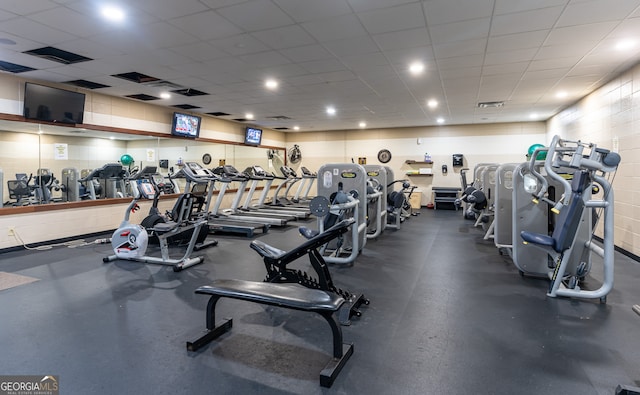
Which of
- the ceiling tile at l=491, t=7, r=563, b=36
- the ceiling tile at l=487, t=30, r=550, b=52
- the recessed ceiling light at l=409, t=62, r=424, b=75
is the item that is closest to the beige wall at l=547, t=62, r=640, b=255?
the ceiling tile at l=487, t=30, r=550, b=52

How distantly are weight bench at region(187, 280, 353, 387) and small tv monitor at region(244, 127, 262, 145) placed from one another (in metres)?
8.59

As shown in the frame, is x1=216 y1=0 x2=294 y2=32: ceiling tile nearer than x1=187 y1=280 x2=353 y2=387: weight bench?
No

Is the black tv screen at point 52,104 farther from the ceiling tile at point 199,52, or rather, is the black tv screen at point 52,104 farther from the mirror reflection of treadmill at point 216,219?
the ceiling tile at point 199,52

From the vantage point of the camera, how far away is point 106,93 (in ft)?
21.0

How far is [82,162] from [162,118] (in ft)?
6.54

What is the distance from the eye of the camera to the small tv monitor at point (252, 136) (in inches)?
415

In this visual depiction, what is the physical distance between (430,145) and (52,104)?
32.8ft

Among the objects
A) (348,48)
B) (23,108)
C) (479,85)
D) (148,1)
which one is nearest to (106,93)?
(23,108)

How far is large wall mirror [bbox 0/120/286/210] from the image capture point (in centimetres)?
534

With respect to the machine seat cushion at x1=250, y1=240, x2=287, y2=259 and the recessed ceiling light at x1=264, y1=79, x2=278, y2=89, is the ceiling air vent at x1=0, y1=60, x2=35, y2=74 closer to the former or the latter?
the recessed ceiling light at x1=264, y1=79, x2=278, y2=89

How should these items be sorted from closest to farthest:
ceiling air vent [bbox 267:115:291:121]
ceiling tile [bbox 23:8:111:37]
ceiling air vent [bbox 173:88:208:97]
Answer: ceiling tile [bbox 23:8:111:37], ceiling air vent [bbox 173:88:208:97], ceiling air vent [bbox 267:115:291:121]

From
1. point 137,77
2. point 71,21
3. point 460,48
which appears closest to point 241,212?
point 137,77

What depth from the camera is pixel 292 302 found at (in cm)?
211

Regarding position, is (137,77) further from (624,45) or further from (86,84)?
(624,45)
